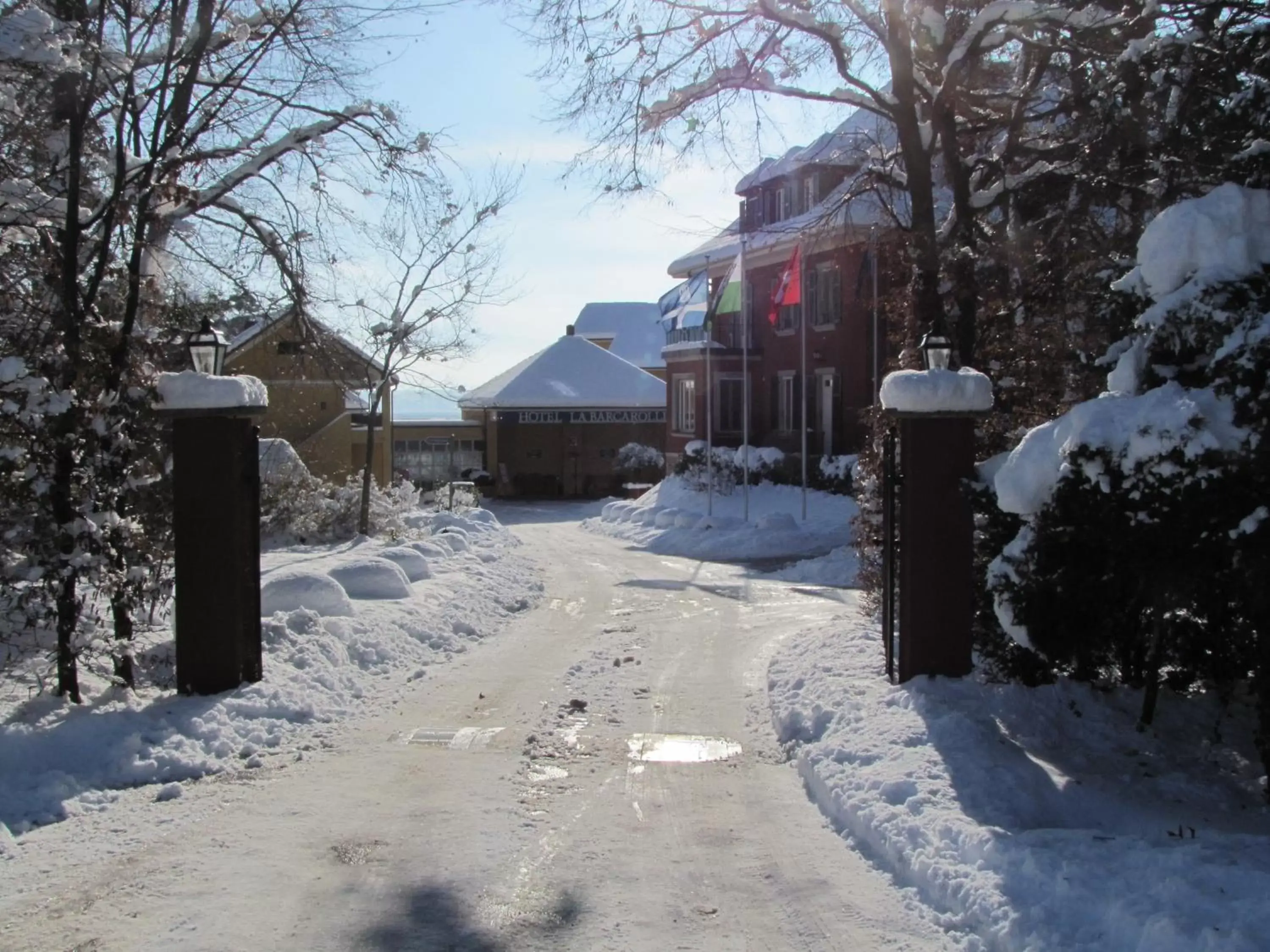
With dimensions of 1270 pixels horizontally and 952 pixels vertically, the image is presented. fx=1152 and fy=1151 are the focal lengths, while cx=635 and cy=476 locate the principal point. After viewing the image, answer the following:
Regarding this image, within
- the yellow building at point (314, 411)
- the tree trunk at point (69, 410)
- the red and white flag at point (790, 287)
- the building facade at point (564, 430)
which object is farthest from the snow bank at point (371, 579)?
the building facade at point (564, 430)

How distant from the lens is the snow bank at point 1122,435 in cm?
577

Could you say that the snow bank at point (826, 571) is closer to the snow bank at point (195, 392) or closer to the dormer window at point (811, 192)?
the snow bank at point (195, 392)

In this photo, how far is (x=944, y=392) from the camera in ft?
28.0

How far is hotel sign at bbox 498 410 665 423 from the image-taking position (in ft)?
162

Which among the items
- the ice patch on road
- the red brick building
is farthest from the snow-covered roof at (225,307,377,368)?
the red brick building

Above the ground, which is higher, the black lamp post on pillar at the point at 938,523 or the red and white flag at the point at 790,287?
the red and white flag at the point at 790,287

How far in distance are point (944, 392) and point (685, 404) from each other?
3257 cm

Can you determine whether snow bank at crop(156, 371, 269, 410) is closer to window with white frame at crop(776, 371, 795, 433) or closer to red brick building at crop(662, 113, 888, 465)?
red brick building at crop(662, 113, 888, 465)

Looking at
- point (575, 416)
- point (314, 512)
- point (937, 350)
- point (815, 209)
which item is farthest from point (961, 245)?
point (575, 416)

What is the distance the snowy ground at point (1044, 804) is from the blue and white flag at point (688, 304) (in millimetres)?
20457

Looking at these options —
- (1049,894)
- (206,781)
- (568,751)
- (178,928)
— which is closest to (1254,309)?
(1049,894)

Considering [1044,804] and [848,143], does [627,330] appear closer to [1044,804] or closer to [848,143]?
[848,143]

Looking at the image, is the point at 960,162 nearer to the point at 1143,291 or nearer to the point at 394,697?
the point at 1143,291

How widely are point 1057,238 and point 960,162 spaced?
1738 mm
